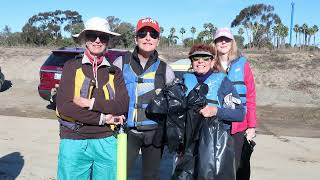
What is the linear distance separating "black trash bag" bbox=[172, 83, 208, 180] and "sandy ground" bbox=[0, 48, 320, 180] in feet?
10.0

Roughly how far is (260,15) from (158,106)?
3915 cm

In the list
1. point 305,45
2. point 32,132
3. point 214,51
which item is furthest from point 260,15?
point 214,51

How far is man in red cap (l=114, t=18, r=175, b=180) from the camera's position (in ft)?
12.2

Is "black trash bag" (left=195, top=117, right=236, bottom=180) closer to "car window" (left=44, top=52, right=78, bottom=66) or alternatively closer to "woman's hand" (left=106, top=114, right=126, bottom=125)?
"woman's hand" (left=106, top=114, right=126, bottom=125)

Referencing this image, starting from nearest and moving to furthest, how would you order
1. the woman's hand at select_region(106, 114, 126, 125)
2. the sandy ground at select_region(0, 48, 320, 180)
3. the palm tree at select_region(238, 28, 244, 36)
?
1. the woman's hand at select_region(106, 114, 126, 125)
2. the sandy ground at select_region(0, 48, 320, 180)
3. the palm tree at select_region(238, 28, 244, 36)

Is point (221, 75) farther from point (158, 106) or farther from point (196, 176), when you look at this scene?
point (196, 176)

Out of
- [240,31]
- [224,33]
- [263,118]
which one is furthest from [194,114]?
[240,31]

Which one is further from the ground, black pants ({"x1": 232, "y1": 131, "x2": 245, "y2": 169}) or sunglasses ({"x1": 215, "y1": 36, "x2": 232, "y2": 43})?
sunglasses ({"x1": 215, "y1": 36, "x2": 232, "y2": 43})

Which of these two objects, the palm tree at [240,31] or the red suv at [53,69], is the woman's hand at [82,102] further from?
the palm tree at [240,31]

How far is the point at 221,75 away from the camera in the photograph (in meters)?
3.68

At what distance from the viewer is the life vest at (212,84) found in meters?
3.60

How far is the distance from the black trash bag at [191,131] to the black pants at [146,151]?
1.30ft

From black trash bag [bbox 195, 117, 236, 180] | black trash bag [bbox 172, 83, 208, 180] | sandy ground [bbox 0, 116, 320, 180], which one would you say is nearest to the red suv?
sandy ground [bbox 0, 116, 320, 180]

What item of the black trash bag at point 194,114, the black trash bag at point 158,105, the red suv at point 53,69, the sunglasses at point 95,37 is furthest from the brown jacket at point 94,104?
the red suv at point 53,69
